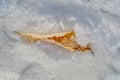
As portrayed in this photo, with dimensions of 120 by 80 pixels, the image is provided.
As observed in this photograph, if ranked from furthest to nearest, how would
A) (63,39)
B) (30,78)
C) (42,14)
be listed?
(42,14) → (63,39) → (30,78)

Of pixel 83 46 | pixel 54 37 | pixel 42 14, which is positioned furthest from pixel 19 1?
pixel 83 46

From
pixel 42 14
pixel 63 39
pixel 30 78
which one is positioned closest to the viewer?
pixel 30 78

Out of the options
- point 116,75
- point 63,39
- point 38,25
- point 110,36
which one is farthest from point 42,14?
point 116,75

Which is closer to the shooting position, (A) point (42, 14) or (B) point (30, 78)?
(B) point (30, 78)

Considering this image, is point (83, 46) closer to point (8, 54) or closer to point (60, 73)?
point (60, 73)

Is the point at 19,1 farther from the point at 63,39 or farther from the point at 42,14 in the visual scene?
the point at 63,39

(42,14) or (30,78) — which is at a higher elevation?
(42,14)
